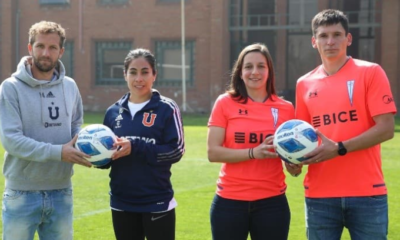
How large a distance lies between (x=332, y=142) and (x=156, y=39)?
36267 mm

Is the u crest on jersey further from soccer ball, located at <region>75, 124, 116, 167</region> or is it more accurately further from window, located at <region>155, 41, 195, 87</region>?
window, located at <region>155, 41, 195, 87</region>

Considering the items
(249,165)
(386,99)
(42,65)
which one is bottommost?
(249,165)

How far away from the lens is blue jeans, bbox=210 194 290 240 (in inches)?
204

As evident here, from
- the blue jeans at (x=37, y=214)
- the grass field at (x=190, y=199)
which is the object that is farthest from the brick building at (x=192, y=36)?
the blue jeans at (x=37, y=214)

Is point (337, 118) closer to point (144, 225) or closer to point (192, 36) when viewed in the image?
point (144, 225)

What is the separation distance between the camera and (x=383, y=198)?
494cm

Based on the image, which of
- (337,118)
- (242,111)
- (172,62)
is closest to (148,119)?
(242,111)

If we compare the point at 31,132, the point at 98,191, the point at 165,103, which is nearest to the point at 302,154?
the point at 165,103

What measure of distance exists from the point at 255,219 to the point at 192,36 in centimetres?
3483

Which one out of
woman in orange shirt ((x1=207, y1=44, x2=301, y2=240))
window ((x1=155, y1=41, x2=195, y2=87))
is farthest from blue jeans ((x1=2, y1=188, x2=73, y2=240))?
window ((x1=155, y1=41, x2=195, y2=87))

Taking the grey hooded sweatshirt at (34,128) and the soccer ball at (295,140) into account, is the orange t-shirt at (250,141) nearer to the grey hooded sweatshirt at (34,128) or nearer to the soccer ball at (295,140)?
the soccer ball at (295,140)

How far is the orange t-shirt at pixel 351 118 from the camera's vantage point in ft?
16.1

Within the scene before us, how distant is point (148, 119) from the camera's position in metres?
5.43

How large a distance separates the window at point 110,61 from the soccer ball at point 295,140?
36.7 metres
